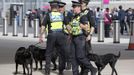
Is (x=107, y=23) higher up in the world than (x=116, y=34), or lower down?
higher up

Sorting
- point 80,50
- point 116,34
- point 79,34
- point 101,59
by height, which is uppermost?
point 79,34

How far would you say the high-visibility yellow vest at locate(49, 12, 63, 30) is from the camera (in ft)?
41.9

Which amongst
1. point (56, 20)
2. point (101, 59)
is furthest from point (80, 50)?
point (56, 20)

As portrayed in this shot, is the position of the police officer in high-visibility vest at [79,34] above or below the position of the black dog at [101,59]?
above

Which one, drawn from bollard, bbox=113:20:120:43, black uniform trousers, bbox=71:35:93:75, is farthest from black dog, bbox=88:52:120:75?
bollard, bbox=113:20:120:43

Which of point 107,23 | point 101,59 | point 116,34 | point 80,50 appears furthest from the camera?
point 107,23

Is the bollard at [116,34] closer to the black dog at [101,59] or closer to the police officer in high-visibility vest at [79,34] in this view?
the black dog at [101,59]

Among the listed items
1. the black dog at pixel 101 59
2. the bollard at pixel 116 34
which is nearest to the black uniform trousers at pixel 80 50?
the black dog at pixel 101 59

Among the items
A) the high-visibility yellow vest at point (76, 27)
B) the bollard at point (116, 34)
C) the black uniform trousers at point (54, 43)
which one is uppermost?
the high-visibility yellow vest at point (76, 27)

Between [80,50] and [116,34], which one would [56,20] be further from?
[116,34]

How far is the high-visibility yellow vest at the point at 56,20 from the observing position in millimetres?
12781

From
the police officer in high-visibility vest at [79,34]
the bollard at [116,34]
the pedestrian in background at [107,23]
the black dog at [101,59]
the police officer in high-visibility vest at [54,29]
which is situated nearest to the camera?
the police officer in high-visibility vest at [79,34]

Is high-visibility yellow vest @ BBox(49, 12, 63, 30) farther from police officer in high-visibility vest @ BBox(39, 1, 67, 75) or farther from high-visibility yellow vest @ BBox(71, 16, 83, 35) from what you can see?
high-visibility yellow vest @ BBox(71, 16, 83, 35)

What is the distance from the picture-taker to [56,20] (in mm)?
12797
